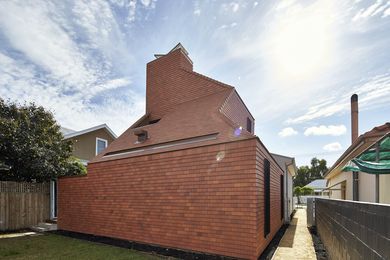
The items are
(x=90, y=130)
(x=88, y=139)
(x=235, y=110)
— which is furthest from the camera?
(x=88, y=139)

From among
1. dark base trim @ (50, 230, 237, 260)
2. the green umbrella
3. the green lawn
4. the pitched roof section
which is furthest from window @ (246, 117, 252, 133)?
the green lawn

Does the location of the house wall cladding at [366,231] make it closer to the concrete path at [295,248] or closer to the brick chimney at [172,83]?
the concrete path at [295,248]

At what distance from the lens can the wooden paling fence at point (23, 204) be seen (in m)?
11.0

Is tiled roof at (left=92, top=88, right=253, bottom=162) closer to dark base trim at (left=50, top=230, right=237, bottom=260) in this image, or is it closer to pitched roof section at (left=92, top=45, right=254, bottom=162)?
pitched roof section at (left=92, top=45, right=254, bottom=162)

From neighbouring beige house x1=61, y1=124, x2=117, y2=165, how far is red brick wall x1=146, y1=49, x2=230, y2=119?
20.4 ft

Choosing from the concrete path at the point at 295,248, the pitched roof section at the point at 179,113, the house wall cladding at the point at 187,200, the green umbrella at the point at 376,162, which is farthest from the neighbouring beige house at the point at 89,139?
the green umbrella at the point at 376,162

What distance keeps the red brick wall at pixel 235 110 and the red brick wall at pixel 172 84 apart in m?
0.74

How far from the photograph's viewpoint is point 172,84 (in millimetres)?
12539

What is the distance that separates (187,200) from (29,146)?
8.93 m

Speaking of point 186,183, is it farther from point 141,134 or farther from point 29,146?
point 29,146

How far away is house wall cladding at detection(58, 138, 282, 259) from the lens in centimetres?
565

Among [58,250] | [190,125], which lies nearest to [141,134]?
[190,125]

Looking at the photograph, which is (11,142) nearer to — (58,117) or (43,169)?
(43,169)

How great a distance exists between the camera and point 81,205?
9867 mm
